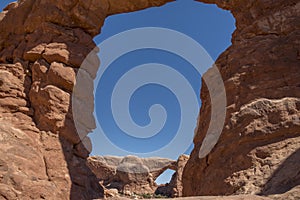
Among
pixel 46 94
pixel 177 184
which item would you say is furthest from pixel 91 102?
pixel 177 184

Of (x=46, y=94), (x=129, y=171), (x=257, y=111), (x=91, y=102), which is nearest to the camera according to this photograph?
(x=257, y=111)

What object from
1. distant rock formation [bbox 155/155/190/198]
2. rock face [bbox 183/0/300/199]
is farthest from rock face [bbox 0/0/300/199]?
distant rock formation [bbox 155/155/190/198]

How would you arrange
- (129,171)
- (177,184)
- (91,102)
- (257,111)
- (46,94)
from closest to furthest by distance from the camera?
(257,111) → (46,94) → (91,102) → (177,184) → (129,171)

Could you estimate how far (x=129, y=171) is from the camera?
3194 cm

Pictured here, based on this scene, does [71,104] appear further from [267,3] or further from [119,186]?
[119,186]

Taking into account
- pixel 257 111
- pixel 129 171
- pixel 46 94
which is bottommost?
pixel 257 111

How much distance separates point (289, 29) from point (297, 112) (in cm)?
251

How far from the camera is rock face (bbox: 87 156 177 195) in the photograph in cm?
3081

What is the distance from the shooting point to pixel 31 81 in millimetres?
9055

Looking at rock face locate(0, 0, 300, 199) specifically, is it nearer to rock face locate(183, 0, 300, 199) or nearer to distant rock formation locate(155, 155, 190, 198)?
rock face locate(183, 0, 300, 199)

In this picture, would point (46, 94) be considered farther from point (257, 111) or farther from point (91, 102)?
point (257, 111)

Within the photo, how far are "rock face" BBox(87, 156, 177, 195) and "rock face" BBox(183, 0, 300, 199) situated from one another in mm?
23852

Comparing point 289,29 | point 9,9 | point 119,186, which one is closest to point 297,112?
point 289,29

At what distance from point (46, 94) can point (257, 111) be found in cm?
574
